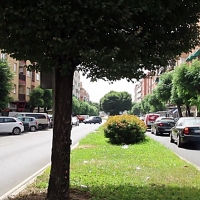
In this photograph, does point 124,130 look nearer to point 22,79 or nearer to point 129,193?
point 129,193

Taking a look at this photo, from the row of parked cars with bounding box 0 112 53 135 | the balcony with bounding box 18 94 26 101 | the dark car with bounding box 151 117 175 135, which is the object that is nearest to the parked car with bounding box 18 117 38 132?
the row of parked cars with bounding box 0 112 53 135

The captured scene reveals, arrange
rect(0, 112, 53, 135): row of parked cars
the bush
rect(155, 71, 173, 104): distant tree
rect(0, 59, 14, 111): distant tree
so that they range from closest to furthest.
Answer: the bush < rect(0, 112, 53, 135): row of parked cars < rect(0, 59, 14, 111): distant tree < rect(155, 71, 173, 104): distant tree

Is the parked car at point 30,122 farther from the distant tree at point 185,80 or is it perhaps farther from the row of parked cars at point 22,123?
the distant tree at point 185,80

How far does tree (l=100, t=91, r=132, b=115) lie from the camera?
115m

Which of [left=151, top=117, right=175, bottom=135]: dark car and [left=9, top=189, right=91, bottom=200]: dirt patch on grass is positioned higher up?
[left=151, top=117, right=175, bottom=135]: dark car

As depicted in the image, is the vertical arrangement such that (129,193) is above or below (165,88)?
below

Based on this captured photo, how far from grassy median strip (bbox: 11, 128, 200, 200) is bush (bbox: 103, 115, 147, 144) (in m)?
5.42

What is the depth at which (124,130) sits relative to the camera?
54.0 feet

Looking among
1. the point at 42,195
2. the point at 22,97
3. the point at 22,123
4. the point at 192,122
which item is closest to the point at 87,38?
the point at 42,195

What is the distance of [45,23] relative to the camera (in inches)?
179

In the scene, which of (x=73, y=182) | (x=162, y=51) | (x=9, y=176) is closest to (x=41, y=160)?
(x=9, y=176)

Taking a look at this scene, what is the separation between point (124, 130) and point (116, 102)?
3886 inches

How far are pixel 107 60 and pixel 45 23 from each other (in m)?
0.96

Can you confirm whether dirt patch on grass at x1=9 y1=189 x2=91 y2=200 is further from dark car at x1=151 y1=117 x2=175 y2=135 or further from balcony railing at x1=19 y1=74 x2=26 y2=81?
balcony railing at x1=19 y1=74 x2=26 y2=81
